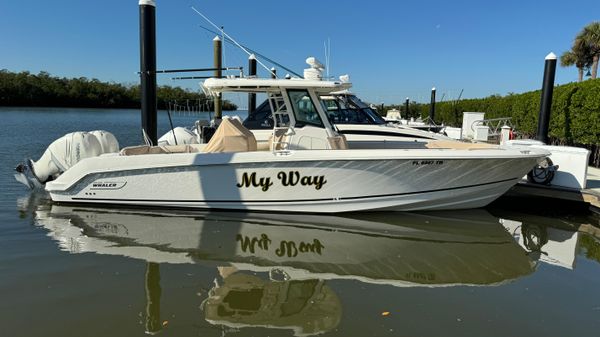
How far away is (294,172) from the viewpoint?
6.69 meters

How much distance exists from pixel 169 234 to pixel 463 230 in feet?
14.2

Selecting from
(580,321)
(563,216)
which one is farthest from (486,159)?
(580,321)

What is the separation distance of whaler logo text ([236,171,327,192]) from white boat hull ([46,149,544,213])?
0.05 feet

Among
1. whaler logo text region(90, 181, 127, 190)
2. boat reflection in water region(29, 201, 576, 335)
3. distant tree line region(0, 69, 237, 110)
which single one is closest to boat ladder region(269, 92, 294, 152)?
boat reflection in water region(29, 201, 576, 335)

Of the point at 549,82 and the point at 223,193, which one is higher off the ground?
the point at 549,82

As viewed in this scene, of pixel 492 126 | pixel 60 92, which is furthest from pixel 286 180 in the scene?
pixel 60 92

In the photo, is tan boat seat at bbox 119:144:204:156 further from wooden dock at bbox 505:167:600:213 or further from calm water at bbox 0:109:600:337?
wooden dock at bbox 505:167:600:213

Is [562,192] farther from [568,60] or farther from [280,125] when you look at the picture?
[568,60]

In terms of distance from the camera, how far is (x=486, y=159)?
6645mm

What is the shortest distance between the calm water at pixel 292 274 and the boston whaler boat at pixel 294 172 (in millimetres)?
298

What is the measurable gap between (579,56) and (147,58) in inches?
1516

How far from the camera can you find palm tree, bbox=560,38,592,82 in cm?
3545

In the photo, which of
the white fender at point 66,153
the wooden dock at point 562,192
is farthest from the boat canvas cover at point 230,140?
the wooden dock at point 562,192

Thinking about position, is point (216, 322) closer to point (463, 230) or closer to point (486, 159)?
point (463, 230)
